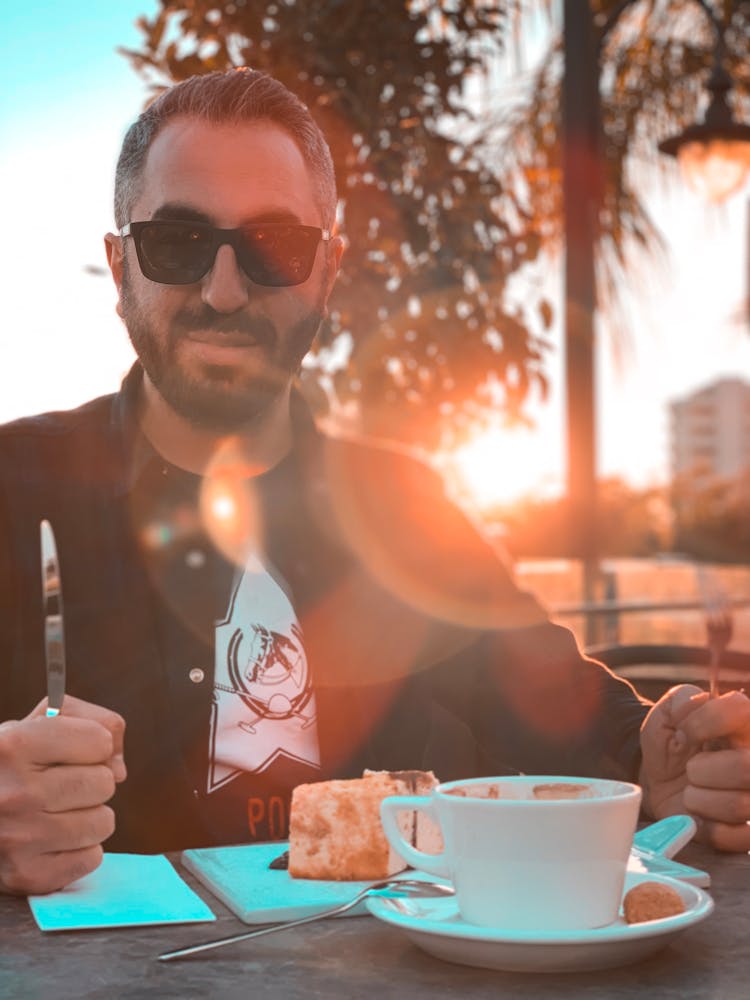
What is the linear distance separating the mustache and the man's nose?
0.02 metres

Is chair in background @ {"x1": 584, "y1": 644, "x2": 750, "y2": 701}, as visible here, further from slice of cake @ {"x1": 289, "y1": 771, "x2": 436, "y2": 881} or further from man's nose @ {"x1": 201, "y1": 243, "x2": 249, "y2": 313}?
slice of cake @ {"x1": 289, "y1": 771, "x2": 436, "y2": 881}

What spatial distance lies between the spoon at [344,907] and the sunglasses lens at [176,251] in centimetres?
117

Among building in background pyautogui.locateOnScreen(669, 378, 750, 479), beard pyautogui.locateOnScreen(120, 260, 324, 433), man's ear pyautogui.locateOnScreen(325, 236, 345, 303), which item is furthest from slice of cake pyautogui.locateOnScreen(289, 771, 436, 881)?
building in background pyautogui.locateOnScreen(669, 378, 750, 479)

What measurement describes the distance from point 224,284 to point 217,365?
0.47 ft

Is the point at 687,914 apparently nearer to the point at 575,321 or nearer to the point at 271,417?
the point at 271,417

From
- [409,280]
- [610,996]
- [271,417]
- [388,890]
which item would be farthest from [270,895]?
[409,280]

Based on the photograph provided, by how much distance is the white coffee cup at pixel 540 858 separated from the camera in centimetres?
113

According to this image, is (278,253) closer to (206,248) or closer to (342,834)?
(206,248)

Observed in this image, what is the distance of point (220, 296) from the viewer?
221 centimetres

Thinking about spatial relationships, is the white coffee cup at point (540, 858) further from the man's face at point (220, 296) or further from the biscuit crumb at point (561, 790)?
the man's face at point (220, 296)

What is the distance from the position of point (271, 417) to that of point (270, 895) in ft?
4.22

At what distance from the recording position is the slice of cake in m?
1.41

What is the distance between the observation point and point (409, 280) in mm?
4637

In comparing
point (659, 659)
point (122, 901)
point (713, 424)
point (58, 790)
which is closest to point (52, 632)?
point (58, 790)
